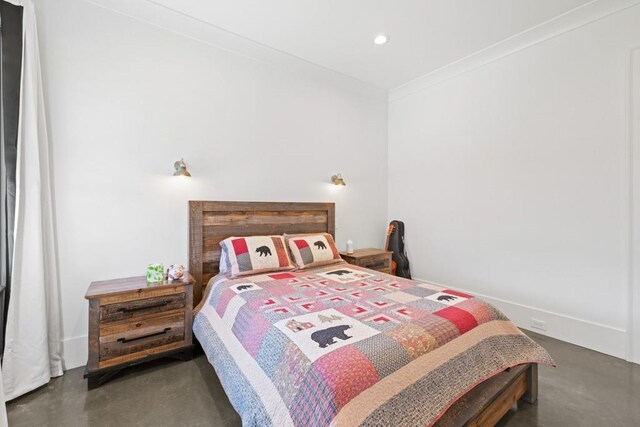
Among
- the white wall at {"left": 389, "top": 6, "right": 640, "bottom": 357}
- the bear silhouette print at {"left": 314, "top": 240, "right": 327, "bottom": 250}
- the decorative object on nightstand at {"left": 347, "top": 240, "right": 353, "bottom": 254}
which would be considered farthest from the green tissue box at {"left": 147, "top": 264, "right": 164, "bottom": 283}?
the white wall at {"left": 389, "top": 6, "right": 640, "bottom": 357}

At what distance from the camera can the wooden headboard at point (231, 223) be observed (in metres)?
2.67

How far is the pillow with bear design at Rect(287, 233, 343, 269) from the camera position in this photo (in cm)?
287

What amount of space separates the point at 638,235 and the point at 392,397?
8.44 feet

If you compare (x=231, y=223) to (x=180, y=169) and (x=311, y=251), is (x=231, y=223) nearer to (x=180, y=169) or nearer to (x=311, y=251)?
(x=180, y=169)

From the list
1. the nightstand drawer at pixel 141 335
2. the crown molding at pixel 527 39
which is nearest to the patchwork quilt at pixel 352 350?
the nightstand drawer at pixel 141 335

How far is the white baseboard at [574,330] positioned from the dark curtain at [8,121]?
4.22 m

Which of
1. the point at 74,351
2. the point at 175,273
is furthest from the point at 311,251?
the point at 74,351

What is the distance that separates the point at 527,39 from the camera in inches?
111

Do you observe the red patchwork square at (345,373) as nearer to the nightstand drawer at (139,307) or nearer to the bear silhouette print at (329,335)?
the bear silhouette print at (329,335)

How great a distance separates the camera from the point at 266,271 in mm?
2631

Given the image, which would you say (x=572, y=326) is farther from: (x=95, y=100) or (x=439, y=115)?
(x=95, y=100)

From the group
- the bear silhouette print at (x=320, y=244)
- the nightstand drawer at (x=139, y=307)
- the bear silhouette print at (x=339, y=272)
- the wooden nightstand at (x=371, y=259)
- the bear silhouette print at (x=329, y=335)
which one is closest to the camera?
the bear silhouette print at (x=329, y=335)

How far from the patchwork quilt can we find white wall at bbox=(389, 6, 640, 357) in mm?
1267

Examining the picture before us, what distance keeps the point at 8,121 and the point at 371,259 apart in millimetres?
3332
